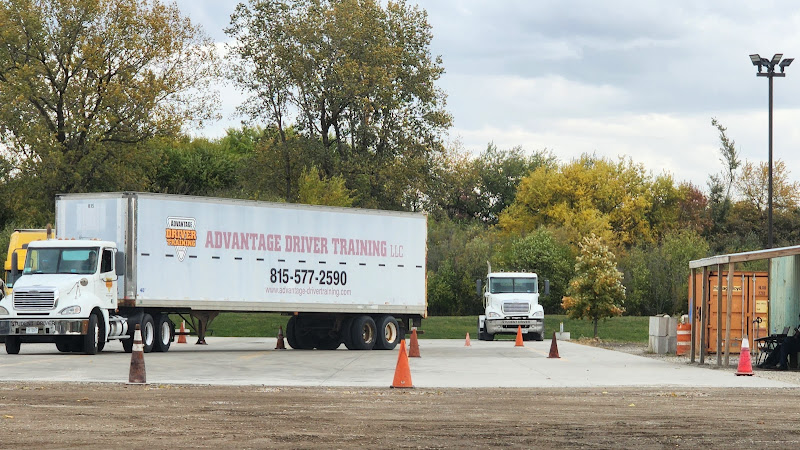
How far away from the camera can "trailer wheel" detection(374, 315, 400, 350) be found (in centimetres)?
3686

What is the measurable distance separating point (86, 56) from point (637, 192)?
162 ft

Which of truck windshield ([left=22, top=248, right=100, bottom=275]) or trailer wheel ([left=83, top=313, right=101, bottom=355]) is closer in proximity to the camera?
trailer wheel ([left=83, top=313, right=101, bottom=355])

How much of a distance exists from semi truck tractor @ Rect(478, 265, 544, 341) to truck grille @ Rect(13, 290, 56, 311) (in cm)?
2199

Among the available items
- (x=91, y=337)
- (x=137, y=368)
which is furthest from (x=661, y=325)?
(x=137, y=368)

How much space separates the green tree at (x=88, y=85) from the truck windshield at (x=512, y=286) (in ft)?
54.7

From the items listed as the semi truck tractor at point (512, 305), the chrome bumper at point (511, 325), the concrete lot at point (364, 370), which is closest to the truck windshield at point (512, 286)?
the semi truck tractor at point (512, 305)

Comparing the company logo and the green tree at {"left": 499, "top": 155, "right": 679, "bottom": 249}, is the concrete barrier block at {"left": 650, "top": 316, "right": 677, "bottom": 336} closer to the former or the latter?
the company logo

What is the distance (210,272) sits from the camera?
33094mm

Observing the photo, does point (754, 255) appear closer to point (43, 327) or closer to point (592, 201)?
point (43, 327)

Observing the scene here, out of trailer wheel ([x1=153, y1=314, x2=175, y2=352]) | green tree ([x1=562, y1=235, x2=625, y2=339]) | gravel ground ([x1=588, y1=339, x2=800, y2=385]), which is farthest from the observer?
green tree ([x1=562, y1=235, x2=625, y2=339])

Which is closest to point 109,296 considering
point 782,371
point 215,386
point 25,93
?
point 215,386

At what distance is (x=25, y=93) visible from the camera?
176 feet

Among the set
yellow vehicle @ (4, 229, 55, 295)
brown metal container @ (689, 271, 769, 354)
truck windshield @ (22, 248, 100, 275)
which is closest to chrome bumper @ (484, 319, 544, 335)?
brown metal container @ (689, 271, 769, 354)

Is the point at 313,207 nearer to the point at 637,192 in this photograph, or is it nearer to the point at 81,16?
the point at 81,16
